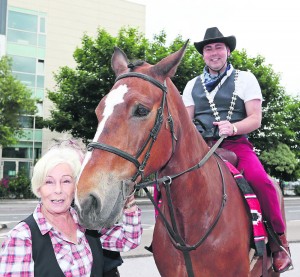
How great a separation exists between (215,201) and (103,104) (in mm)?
1167

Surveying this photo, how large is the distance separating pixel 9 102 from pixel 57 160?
74.1 feet

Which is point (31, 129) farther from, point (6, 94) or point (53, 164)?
point (53, 164)

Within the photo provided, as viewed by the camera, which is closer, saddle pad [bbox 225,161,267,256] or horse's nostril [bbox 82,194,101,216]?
horse's nostril [bbox 82,194,101,216]

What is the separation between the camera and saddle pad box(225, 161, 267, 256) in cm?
304

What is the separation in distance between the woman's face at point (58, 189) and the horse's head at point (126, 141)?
0.71 feet

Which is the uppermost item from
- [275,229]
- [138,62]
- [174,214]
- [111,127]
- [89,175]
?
[138,62]

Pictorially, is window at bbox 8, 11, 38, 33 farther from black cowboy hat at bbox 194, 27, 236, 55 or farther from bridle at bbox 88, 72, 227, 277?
bridle at bbox 88, 72, 227, 277

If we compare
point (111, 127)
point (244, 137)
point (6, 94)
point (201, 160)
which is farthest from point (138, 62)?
point (6, 94)

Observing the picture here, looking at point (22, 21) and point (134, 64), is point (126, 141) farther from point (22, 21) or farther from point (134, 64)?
point (22, 21)

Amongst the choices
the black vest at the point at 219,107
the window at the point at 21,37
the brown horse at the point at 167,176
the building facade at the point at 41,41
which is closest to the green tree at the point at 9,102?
the building facade at the point at 41,41

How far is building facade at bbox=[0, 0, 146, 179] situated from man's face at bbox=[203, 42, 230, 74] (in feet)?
93.5

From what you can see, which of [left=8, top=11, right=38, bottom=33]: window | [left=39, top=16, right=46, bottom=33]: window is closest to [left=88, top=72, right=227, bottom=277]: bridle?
[left=8, top=11, right=38, bottom=33]: window

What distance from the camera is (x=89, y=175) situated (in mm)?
2020

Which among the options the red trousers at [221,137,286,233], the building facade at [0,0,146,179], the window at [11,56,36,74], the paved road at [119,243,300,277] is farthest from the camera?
the window at [11,56,36,74]
